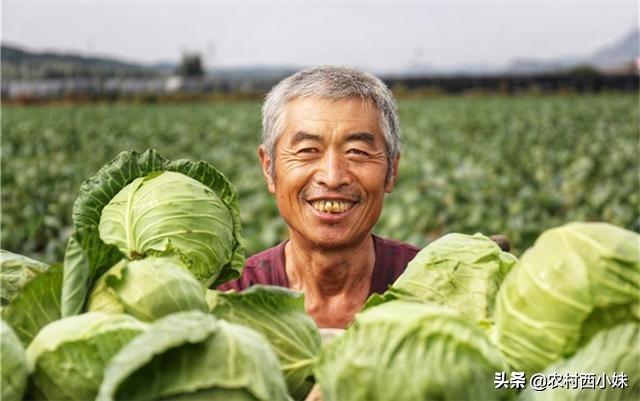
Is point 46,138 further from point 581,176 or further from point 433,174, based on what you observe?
point 581,176

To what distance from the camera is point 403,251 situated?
353 centimetres

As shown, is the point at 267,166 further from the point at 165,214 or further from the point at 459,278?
the point at 459,278

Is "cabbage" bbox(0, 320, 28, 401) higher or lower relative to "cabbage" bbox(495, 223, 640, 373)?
lower

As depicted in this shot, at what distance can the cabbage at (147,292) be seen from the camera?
4.84 ft

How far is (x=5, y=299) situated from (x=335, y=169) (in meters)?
1.25

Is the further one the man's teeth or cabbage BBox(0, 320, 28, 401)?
the man's teeth

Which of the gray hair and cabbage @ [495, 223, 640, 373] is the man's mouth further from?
cabbage @ [495, 223, 640, 373]

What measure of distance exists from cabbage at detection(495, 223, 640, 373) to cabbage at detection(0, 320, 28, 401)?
Answer: 0.85 m

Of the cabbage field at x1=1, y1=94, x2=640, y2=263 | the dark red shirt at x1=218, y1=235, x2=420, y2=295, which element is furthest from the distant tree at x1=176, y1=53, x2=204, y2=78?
the dark red shirt at x1=218, y1=235, x2=420, y2=295

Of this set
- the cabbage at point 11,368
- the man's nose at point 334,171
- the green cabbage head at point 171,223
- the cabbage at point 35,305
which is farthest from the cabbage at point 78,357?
the man's nose at point 334,171

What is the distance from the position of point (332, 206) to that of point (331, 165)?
16 centimetres

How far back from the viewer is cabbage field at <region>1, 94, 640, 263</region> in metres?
9.13

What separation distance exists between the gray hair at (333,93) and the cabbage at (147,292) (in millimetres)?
1294

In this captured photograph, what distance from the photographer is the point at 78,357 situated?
4.40 feet
